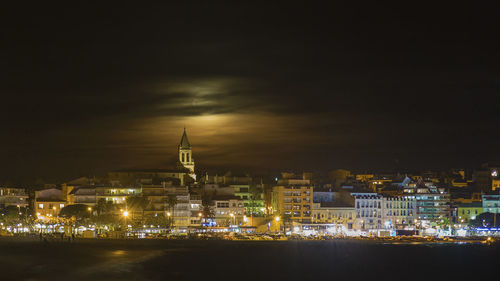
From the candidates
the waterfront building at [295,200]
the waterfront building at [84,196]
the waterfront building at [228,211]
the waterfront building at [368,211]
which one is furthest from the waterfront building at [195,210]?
the waterfront building at [368,211]

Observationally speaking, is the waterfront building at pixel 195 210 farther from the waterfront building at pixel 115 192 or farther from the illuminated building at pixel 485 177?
the illuminated building at pixel 485 177

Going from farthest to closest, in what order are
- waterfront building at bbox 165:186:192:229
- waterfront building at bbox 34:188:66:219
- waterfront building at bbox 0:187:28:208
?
waterfront building at bbox 0:187:28:208, waterfront building at bbox 34:188:66:219, waterfront building at bbox 165:186:192:229

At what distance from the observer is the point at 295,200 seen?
102250 millimetres

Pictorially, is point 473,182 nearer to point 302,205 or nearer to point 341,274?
point 302,205

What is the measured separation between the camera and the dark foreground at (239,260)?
58.8 metres

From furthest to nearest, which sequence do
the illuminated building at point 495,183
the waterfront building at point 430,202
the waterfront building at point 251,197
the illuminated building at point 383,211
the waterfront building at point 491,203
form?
the illuminated building at point 495,183, the waterfront building at point 491,203, the waterfront building at point 430,202, the waterfront building at point 251,197, the illuminated building at point 383,211

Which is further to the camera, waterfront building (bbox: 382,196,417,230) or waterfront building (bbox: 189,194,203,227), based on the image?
waterfront building (bbox: 382,196,417,230)

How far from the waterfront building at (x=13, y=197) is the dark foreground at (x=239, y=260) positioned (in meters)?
23.1

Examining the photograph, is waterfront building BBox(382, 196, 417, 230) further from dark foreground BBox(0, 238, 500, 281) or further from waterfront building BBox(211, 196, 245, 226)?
waterfront building BBox(211, 196, 245, 226)

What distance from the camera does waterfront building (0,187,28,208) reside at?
109m

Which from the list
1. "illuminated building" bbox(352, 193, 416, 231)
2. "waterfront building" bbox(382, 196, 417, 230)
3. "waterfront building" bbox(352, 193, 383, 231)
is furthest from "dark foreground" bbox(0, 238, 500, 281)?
"waterfront building" bbox(382, 196, 417, 230)

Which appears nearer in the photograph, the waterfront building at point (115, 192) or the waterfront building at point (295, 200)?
the waterfront building at point (295, 200)

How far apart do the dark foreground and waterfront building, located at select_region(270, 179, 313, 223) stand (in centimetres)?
957

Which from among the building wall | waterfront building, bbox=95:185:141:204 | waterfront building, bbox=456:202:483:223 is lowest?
waterfront building, bbox=456:202:483:223
